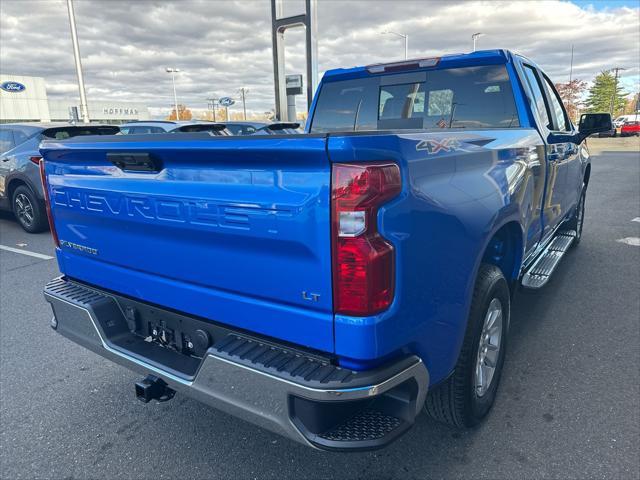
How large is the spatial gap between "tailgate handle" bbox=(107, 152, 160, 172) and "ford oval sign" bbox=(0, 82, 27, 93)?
2480 inches

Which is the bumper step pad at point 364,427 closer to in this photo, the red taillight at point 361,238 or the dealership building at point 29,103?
the red taillight at point 361,238

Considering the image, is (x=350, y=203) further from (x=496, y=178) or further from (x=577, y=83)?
(x=577, y=83)

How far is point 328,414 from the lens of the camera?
5.60 feet

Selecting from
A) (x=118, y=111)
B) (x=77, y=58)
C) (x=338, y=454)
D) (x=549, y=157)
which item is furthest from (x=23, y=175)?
(x=118, y=111)

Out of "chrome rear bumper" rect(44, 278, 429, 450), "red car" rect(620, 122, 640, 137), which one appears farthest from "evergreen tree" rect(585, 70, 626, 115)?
"chrome rear bumper" rect(44, 278, 429, 450)

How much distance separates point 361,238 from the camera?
5.21 ft

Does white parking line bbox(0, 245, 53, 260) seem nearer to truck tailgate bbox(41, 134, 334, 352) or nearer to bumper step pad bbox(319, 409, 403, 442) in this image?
truck tailgate bbox(41, 134, 334, 352)

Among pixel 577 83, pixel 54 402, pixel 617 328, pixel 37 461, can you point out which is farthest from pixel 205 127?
pixel 577 83

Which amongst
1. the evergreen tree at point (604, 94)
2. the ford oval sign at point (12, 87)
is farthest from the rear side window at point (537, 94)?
the evergreen tree at point (604, 94)

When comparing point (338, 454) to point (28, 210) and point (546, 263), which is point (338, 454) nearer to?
point (546, 263)

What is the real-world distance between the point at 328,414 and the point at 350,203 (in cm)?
77

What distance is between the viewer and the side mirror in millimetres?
4504

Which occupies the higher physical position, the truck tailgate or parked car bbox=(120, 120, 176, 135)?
parked car bbox=(120, 120, 176, 135)

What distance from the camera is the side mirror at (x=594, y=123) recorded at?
4504 mm
